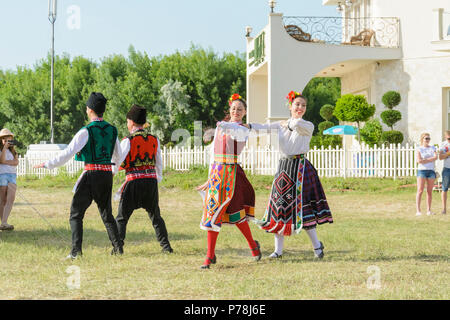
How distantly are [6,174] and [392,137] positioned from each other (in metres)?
15.2

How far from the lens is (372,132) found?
2253 cm

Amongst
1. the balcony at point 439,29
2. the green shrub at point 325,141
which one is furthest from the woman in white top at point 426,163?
the green shrub at point 325,141

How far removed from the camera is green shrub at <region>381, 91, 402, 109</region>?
22.4 meters

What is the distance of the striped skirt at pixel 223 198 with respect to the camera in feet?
22.0

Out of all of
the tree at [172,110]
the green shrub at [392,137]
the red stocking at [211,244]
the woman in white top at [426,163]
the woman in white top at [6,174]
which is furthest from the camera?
the tree at [172,110]

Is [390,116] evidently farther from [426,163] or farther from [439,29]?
[426,163]

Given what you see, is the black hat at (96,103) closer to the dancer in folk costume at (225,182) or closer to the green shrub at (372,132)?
the dancer in folk costume at (225,182)

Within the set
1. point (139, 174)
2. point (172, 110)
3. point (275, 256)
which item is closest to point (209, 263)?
point (275, 256)

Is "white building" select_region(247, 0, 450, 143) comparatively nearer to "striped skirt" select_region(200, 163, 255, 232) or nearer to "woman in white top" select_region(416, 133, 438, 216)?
"woman in white top" select_region(416, 133, 438, 216)

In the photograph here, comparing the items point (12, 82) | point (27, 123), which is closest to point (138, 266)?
point (27, 123)

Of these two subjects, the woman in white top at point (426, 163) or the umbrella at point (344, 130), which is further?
the umbrella at point (344, 130)

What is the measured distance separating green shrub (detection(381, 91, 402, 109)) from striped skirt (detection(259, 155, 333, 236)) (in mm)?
16119

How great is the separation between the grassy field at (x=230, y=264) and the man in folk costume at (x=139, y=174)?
435 mm

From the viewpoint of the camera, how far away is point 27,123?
144ft
